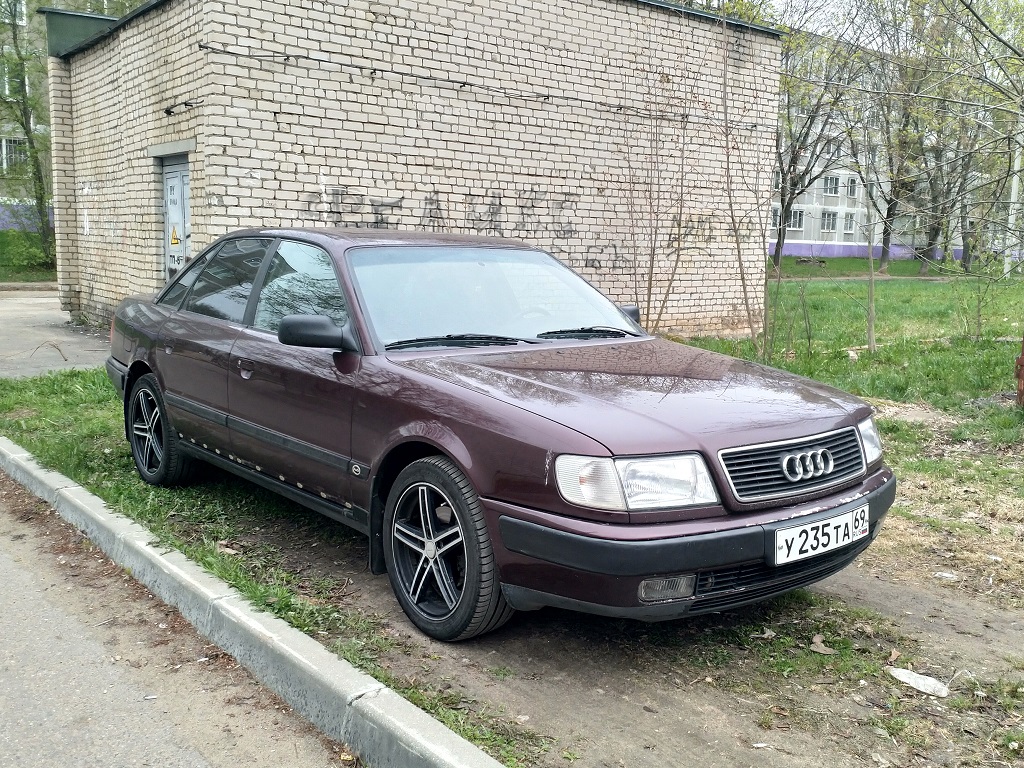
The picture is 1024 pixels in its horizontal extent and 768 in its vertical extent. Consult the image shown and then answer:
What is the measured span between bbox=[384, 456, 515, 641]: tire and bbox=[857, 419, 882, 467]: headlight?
153 cm

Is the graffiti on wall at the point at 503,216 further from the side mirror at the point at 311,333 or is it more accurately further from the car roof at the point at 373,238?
the side mirror at the point at 311,333

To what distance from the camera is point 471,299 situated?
440cm

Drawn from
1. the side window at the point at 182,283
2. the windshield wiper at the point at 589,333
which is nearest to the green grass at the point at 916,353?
the windshield wiper at the point at 589,333

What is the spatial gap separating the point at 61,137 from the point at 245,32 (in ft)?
22.0

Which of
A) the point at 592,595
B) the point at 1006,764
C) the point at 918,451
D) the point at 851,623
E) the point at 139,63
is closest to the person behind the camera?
the point at 1006,764

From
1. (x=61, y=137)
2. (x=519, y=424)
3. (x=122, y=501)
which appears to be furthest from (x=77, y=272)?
(x=519, y=424)

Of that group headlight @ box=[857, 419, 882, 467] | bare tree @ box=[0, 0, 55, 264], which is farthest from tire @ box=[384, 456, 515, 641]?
bare tree @ box=[0, 0, 55, 264]

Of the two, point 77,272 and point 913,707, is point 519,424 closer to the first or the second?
point 913,707

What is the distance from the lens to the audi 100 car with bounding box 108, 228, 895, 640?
310 centimetres

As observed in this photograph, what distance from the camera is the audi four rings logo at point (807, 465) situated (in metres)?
3.31

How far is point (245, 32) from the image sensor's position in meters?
10.4

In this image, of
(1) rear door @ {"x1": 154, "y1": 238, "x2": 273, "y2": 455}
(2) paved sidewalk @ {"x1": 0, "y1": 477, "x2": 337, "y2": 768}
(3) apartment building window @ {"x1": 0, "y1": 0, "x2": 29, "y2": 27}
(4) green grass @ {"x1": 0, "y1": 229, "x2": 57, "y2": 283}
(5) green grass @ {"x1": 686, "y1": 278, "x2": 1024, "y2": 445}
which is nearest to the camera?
(2) paved sidewalk @ {"x1": 0, "y1": 477, "x2": 337, "y2": 768}

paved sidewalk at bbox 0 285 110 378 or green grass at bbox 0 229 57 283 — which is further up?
green grass at bbox 0 229 57 283

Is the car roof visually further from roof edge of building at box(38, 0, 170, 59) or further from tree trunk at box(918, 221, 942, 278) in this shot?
roof edge of building at box(38, 0, 170, 59)
